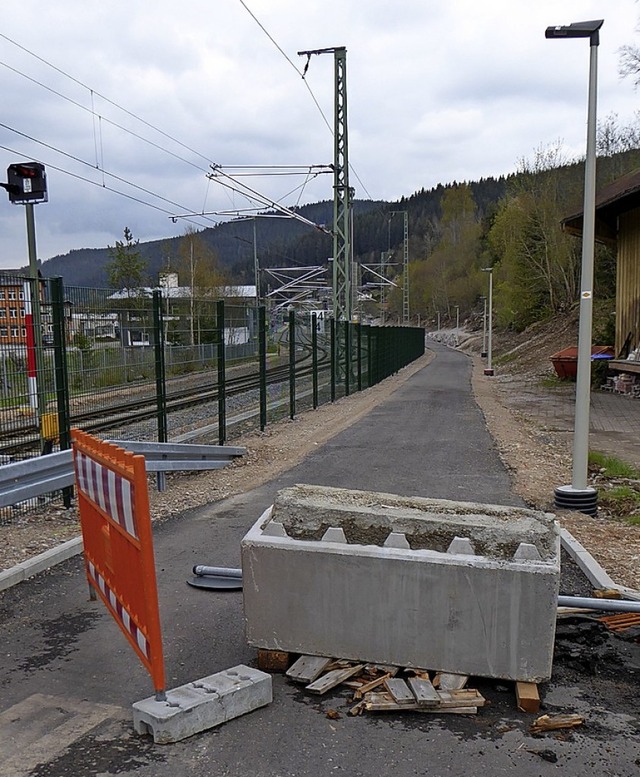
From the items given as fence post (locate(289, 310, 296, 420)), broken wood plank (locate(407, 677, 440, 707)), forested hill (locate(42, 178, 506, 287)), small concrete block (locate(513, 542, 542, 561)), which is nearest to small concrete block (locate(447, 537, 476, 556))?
small concrete block (locate(513, 542, 542, 561))

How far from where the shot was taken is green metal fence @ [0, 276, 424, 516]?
744 cm

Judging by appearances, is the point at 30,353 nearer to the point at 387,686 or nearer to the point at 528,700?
the point at 387,686

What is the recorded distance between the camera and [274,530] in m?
4.51

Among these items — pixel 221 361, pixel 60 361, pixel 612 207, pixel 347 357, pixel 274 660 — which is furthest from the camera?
pixel 612 207

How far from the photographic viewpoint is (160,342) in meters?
9.91

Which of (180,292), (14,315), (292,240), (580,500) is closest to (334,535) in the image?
(14,315)

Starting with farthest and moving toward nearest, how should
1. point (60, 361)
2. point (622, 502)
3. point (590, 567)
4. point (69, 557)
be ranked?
1. point (622, 502)
2. point (60, 361)
3. point (69, 557)
4. point (590, 567)

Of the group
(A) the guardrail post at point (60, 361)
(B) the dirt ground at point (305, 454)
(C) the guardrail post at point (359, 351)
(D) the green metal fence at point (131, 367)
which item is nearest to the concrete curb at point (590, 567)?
(B) the dirt ground at point (305, 454)

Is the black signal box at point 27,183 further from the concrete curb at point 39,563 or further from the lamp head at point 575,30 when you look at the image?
the lamp head at point 575,30

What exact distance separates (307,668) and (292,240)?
5431 inches

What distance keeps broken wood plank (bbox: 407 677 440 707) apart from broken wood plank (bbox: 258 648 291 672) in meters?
0.74

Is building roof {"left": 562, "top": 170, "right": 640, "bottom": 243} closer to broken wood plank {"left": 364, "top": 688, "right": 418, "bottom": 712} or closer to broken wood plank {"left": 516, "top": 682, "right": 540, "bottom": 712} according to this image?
broken wood plank {"left": 516, "top": 682, "right": 540, "bottom": 712}

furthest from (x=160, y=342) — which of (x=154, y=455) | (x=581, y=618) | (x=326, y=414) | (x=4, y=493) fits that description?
(x=326, y=414)

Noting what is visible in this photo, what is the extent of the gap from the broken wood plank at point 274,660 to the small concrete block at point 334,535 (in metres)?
0.70
